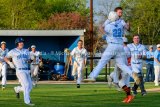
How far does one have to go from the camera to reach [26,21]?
84.4 meters

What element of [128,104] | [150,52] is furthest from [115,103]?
[150,52]

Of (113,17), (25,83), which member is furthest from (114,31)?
(25,83)

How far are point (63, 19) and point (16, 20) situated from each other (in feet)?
23.0

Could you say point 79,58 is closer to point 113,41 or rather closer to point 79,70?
point 79,70

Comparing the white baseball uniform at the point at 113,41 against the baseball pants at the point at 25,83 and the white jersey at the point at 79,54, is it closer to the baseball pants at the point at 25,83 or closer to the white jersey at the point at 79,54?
the baseball pants at the point at 25,83

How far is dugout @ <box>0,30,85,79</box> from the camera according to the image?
129 ft

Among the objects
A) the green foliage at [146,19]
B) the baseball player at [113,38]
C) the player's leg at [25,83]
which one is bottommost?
the player's leg at [25,83]

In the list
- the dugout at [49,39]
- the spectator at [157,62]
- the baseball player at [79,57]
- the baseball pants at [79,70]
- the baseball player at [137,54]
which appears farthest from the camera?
the dugout at [49,39]

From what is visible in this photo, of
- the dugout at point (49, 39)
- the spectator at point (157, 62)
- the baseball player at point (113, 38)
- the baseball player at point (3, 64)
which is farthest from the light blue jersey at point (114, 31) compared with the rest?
the dugout at point (49, 39)

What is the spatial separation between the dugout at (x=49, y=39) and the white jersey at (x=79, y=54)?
11.6 meters

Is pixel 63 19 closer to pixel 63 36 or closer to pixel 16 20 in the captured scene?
pixel 16 20

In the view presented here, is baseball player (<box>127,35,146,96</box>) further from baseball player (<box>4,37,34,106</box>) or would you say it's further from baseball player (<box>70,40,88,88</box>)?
baseball player (<box>70,40,88,88</box>)

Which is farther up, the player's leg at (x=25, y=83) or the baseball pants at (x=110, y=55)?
the baseball pants at (x=110, y=55)

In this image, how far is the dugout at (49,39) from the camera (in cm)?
3934
